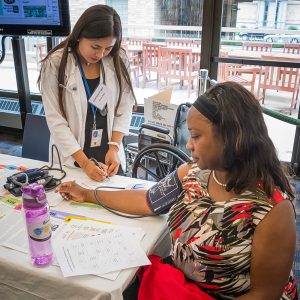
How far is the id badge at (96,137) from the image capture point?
5.67 feet

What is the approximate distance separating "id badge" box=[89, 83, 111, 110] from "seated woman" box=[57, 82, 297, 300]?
2.50ft

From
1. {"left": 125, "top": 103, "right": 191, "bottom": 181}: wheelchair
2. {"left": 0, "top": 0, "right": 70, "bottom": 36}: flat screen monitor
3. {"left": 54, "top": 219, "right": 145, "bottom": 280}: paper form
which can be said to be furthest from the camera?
{"left": 0, "top": 0, "right": 70, "bottom": 36}: flat screen monitor

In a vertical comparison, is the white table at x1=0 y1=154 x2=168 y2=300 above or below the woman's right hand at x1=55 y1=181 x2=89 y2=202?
below

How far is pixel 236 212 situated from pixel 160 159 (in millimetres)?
1078

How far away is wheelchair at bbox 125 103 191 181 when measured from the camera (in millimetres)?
1854

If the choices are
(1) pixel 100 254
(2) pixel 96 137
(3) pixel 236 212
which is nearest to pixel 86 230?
(1) pixel 100 254

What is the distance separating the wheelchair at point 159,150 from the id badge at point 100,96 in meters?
0.38

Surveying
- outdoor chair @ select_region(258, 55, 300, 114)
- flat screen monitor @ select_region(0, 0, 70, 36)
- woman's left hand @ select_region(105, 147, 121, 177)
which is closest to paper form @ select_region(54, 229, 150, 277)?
woman's left hand @ select_region(105, 147, 121, 177)

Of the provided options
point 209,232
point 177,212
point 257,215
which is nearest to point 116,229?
point 177,212

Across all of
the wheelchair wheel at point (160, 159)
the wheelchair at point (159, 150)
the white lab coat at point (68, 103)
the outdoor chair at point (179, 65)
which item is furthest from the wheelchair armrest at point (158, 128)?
the outdoor chair at point (179, 65)

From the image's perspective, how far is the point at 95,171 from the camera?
1508mm

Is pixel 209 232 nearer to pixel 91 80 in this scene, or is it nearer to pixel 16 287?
pixel 16 287

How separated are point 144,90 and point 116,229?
8.43 ft

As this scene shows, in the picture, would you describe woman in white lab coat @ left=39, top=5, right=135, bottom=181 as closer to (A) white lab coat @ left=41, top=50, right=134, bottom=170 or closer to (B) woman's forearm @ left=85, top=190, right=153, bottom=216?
(A) white lab coat @ left=41, top=50, right=134, bottom=170
